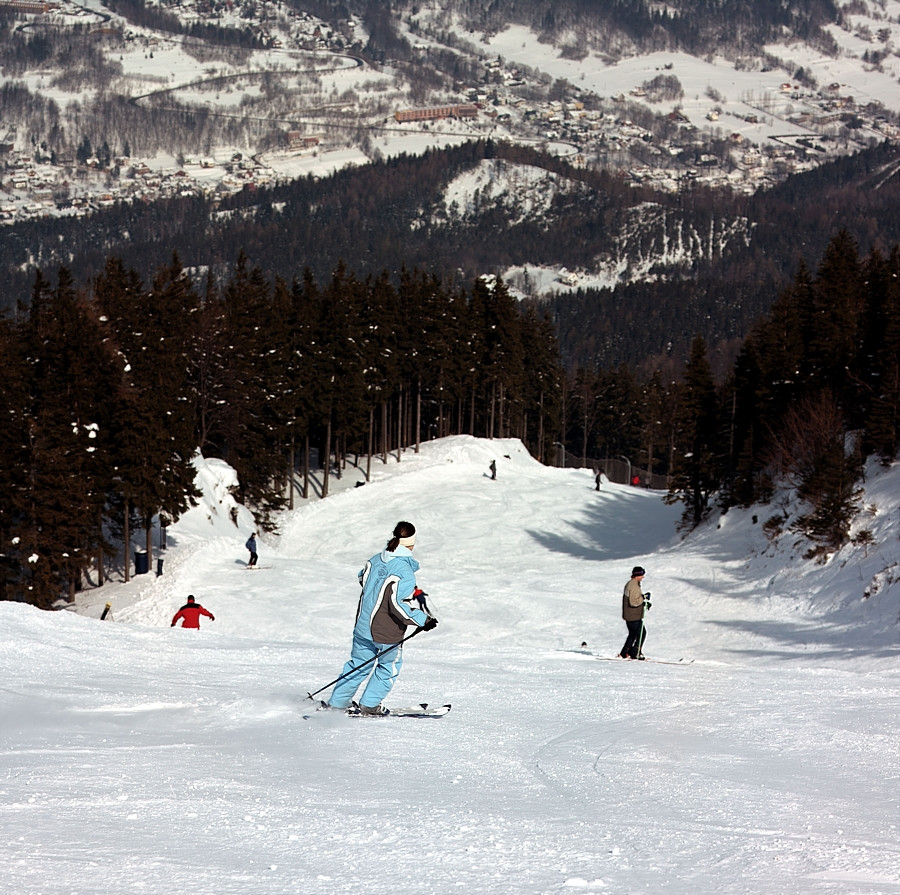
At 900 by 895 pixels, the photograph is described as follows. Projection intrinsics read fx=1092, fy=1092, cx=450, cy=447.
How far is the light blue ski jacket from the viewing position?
10.1m

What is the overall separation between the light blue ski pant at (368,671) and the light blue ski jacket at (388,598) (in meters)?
0.15

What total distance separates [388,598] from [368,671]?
1.07m

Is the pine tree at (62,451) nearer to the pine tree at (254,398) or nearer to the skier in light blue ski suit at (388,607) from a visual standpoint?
the pine tree at (254,398)

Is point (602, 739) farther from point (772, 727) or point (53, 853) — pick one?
point (53, 853)

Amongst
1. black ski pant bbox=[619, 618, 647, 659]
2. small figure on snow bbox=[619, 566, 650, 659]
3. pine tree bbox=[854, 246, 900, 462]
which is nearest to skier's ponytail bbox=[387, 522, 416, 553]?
small figure on snow bbox=[619, 566, 650, 659]

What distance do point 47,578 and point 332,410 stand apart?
1167 inches

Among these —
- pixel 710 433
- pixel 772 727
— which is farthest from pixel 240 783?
pixel 710 433

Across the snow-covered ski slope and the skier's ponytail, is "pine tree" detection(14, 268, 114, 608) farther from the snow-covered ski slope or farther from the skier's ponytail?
the skier's ponytail

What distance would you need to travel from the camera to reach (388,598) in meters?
10.1

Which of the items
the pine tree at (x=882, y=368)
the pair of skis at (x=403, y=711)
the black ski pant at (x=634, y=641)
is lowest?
the black ski pant at (x=634, y=641)

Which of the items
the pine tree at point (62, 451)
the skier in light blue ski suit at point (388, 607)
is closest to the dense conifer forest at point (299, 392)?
the pine tree at point (62, 451)

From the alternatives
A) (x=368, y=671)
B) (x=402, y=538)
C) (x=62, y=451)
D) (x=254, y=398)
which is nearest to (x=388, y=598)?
(x=402, y=538)

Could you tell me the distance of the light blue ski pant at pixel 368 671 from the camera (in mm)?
10305

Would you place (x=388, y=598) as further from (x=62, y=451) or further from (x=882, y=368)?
(x=882, y=368)
